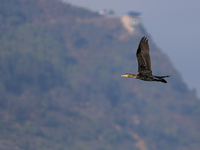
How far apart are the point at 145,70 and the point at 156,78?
3.93ft

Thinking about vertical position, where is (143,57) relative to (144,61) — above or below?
above

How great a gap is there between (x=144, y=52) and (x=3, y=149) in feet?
569

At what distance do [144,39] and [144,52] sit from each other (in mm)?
880

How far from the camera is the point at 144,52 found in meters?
31.8

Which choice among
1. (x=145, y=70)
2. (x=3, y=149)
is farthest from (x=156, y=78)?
(x=3, y=149)

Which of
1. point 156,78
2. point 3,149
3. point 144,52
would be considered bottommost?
point 156,78

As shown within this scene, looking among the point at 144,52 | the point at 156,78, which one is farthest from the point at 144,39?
the point at 156,78

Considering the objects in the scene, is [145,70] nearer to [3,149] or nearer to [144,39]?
[144,39]

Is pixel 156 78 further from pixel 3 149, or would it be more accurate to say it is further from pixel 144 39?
pixel 3 149

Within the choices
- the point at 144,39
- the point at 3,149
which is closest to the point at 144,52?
the point at 144,39

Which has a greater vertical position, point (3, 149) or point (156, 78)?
point (3, 149)

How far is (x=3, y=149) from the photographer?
196750 mm

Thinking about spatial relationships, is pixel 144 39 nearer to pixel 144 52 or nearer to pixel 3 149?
pixel 144 52

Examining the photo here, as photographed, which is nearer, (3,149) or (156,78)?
(156,78)
